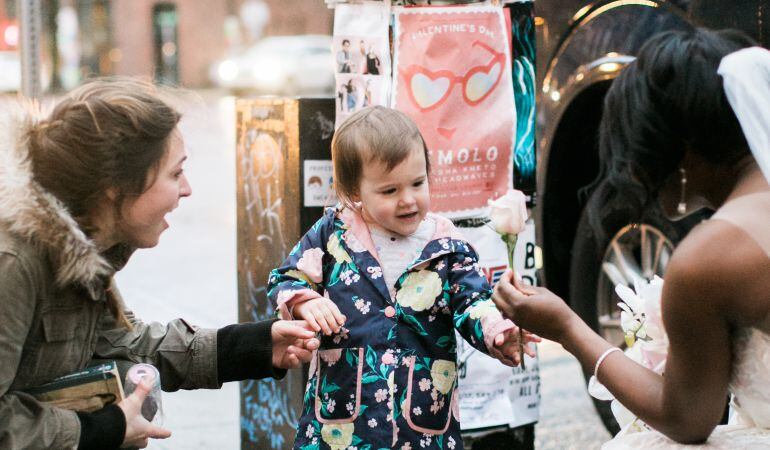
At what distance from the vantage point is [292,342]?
2.83 meters

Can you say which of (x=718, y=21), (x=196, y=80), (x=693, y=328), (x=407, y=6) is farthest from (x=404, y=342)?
(x=196, y=80)

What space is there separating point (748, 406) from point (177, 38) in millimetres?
38285

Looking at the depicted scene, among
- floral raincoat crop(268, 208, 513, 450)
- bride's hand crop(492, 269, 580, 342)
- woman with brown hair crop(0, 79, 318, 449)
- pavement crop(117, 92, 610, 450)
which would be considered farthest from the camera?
pavement crop(117, 92, 610, 450)

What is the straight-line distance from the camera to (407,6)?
362 cm

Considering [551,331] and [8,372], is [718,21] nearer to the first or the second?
[551,331]

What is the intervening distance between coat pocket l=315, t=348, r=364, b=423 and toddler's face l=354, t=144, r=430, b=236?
1.14 ft

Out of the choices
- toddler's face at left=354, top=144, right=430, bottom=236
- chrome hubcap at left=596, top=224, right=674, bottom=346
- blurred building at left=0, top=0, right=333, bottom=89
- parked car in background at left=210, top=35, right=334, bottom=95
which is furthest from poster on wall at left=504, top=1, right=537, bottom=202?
blurred building at left=0, top=0, right=333, bottom=89

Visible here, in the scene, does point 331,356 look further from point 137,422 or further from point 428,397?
point 137,422

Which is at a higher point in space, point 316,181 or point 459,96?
point 459,96

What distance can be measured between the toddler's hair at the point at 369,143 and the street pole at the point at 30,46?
205 centimetres

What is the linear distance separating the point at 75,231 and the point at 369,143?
32.0 inches

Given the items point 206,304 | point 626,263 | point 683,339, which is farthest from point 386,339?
point 206,304

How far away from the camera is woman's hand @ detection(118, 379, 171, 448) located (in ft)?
7.97

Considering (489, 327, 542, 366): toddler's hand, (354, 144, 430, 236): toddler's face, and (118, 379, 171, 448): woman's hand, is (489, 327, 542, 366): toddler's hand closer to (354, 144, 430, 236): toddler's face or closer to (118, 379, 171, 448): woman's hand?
(354, 144, 430, 236): toddler's face
